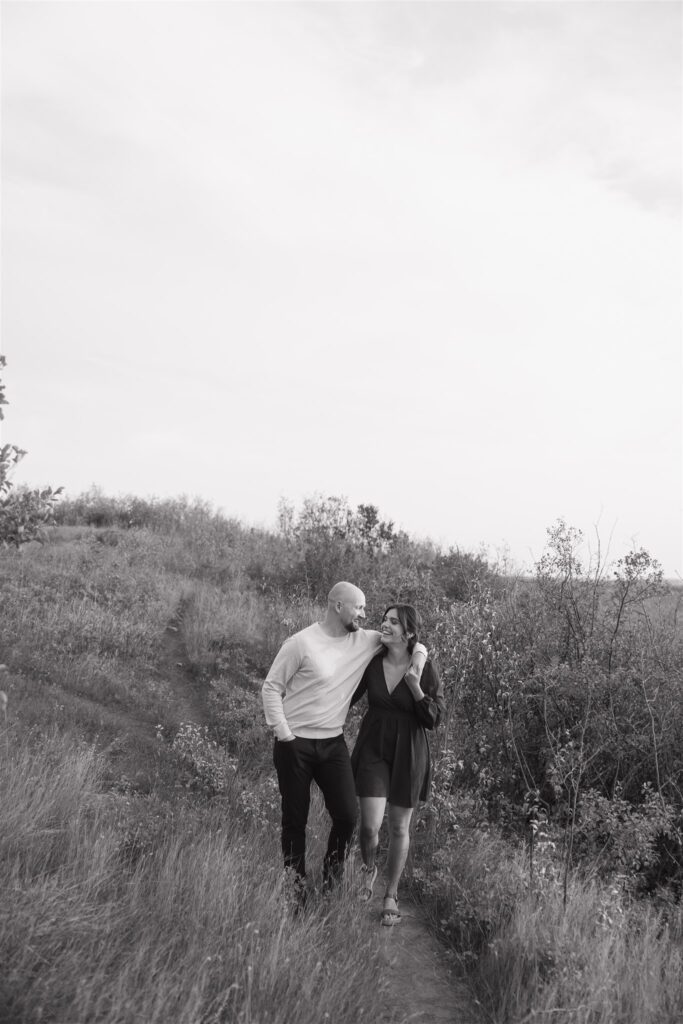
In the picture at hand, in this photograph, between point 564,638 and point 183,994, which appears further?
point 564,638

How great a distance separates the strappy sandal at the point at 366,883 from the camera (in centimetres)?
587

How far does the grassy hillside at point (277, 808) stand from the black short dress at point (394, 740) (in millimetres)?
869

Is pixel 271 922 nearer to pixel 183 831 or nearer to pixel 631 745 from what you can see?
pixel 183 831

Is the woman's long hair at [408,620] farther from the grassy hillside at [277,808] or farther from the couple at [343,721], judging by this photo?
the grassy hillside at [277,808]

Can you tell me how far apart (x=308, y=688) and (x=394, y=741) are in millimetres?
907

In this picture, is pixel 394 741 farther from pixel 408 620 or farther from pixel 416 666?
pixel 408 620

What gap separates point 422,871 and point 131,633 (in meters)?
7.86

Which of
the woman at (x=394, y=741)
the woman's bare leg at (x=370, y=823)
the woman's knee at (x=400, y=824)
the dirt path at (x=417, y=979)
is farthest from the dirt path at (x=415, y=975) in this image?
the woman's knee at (x=400, y=824)

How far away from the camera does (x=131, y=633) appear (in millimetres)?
13711

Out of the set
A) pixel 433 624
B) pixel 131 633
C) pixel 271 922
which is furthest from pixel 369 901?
pixel 131 633

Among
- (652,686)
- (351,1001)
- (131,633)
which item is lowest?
(351,1001)

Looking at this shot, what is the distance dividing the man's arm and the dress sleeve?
978 millimetres

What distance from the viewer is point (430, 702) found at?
5.94 metres

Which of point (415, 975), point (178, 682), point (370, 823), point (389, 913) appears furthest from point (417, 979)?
point (178, 682)
